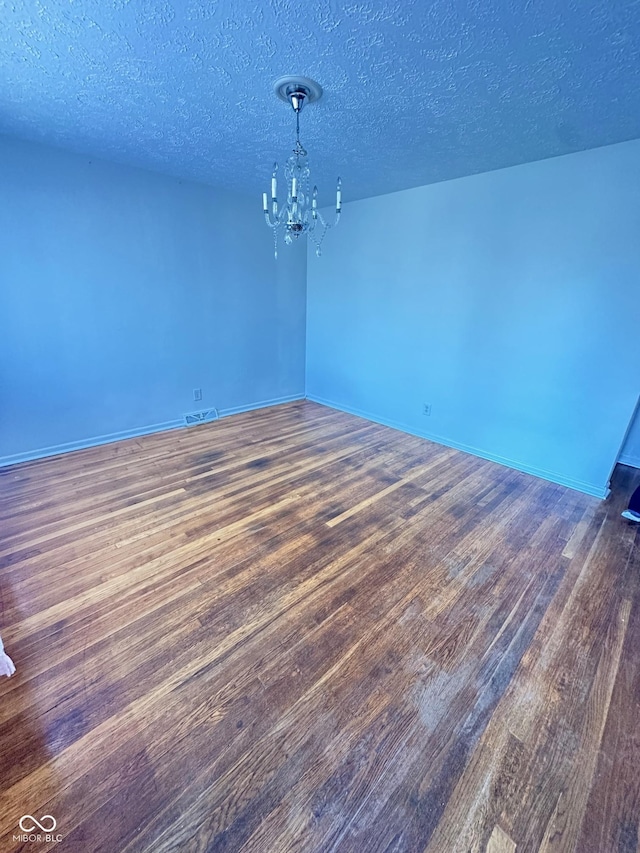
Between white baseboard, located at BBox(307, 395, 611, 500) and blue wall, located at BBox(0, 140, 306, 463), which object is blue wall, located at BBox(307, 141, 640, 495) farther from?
blue wall, located at BBox(0, 140, 306, 463)

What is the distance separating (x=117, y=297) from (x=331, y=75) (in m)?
2.50

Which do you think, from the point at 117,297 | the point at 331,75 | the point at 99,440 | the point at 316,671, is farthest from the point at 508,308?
the point at 99,440

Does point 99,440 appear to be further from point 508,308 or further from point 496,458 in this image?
point 508,308

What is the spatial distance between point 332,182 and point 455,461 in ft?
9.53

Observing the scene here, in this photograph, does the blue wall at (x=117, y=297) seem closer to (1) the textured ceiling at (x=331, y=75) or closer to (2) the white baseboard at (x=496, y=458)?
(1) the textured ceiling at (x=331, y=75)

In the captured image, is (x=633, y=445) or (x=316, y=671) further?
(x=633, y=445)

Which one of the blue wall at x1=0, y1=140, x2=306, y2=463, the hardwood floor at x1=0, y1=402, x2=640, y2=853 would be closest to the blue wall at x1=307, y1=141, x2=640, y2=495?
the hardwood floor at x1=0, y1=402, x2=640, y2=853

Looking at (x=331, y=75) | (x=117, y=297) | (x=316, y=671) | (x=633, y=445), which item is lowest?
(x=316, y=671)

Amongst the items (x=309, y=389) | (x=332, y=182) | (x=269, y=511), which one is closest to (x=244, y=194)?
(x=332, y=182)

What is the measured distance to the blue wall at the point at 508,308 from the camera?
2.50m

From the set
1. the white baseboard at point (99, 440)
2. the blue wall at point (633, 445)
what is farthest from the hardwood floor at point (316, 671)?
the blue wall at point (633, 445)

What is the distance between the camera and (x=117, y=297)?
125 inches

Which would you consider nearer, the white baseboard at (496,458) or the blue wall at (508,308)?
the blue wall at (508,308)

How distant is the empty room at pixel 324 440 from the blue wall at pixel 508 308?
0.08 ft
